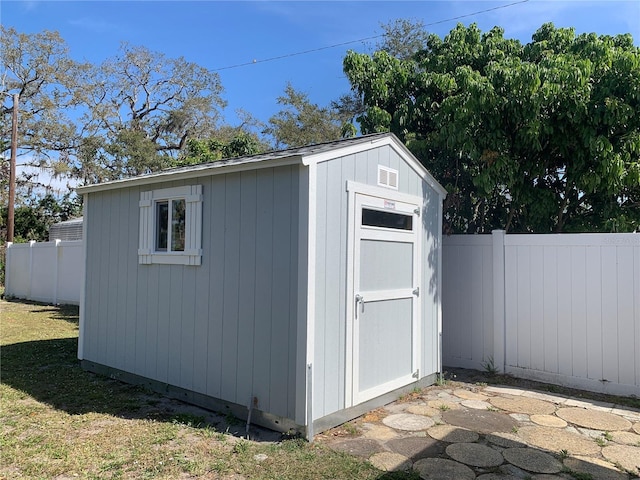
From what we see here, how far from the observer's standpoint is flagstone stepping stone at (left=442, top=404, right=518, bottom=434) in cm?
364

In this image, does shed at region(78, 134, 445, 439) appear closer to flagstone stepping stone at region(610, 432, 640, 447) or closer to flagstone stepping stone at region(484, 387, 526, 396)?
flagstone stepping stone at region(484, 387, 526, 396)

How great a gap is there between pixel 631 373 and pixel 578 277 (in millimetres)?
996

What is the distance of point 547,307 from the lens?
491 cm

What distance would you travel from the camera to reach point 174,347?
4.35 m

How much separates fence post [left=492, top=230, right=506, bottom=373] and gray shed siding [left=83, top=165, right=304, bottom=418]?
2844 millimetres

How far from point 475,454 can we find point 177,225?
3.15 metres

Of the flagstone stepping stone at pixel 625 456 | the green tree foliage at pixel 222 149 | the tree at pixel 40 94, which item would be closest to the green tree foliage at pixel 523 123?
the flagstone stepping stone at pixel 625 456

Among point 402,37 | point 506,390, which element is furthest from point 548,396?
point 402,37

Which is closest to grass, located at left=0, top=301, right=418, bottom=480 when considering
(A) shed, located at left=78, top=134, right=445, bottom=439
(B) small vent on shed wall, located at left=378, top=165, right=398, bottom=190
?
(A) shed, located at left=78, top=134, right=445, bottom=439

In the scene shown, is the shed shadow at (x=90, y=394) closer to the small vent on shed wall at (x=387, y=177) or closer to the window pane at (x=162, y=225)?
the window pane at (x=162, y=225)

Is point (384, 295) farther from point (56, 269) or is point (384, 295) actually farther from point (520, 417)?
point (56, 269)

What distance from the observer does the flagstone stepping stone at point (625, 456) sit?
2951 mm

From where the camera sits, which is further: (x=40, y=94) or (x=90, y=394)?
(x=40, y=94)

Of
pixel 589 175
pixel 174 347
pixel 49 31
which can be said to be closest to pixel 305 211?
pixel 174 347
